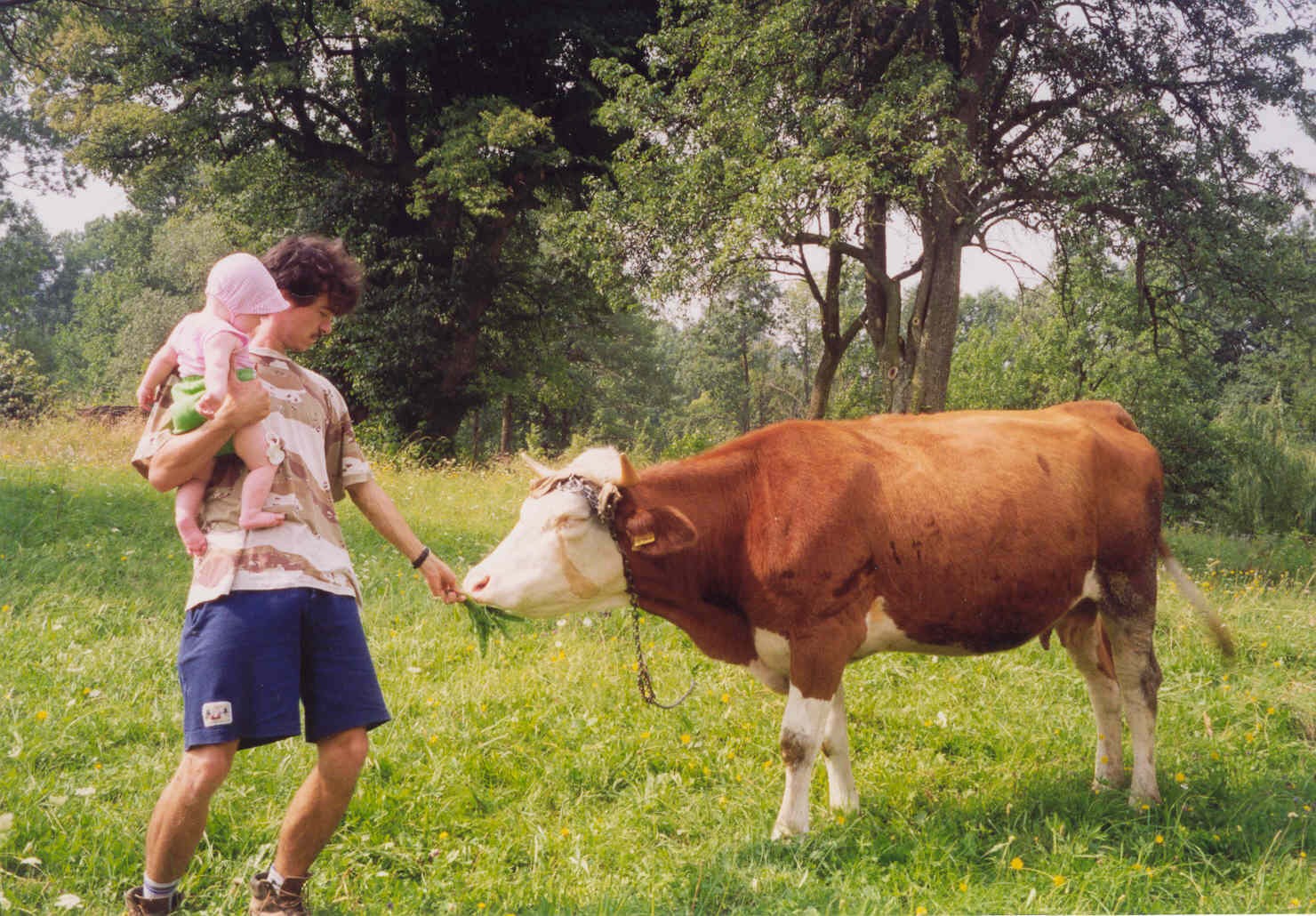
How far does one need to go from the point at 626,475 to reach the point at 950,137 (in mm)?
8682

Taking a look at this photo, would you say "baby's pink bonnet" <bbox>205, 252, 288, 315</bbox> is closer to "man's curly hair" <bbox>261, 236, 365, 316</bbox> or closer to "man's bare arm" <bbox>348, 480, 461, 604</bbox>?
"man's curly hair" <bbox>261, 236, 365, 316</bbox>

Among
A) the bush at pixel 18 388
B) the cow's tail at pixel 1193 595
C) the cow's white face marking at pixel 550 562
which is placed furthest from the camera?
the bush at pixel 18 388

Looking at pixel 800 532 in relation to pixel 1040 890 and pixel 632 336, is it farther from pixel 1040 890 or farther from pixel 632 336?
pixel 632 336

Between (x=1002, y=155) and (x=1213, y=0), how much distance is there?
3117 mm

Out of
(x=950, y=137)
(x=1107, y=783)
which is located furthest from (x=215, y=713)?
(x=950, y=137)

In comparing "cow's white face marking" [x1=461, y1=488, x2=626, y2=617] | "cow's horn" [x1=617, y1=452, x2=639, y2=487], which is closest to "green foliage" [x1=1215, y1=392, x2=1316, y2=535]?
"cow's horn" [x1=617, y1=452, x2=639, y2=487]

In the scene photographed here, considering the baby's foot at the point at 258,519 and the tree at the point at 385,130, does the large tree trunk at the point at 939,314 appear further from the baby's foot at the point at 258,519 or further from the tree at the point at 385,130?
the baby's foot at the point at 258,519

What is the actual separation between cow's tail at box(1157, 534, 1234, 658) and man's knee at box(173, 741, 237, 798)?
4226mm

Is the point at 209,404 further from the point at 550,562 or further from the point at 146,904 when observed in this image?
the point at 146,904

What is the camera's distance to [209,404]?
2.42 meters

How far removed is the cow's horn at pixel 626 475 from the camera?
346cm

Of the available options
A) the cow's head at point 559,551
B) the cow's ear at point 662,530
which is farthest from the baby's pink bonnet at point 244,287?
the cow's ear at point 662,530

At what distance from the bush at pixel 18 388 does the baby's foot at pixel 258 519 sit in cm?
1844

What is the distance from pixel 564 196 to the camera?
748 inches
